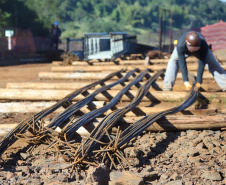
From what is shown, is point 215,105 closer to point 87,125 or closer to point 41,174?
point 87,125

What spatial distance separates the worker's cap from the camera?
5922mm

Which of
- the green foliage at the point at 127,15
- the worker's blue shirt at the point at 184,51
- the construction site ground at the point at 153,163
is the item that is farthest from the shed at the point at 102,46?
the green foliage at the point at 127,15

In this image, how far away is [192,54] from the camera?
6.48m

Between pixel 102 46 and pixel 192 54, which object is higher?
pixel 192 54

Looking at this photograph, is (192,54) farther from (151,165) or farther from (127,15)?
(127,15)

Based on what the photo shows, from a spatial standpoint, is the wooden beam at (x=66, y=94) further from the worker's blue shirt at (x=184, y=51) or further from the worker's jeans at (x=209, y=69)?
the worker's jeans at (x=209, y=69)

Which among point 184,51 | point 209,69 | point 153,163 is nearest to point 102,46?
point 209,69

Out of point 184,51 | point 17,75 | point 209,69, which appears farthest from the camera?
point 17,75

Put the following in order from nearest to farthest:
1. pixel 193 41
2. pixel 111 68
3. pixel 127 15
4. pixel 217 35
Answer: pixel 193 41
pixel 111 68
pixel 217 35
pixel 127 15

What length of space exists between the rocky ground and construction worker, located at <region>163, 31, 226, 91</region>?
5.66 ft

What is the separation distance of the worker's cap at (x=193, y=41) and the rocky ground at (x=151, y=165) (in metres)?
1.67

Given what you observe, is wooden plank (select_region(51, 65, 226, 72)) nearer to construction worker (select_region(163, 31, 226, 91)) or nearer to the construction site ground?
construction worker (select_region(163, 31, 226, 91))

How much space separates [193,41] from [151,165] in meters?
2.74

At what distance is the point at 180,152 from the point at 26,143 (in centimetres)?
201
